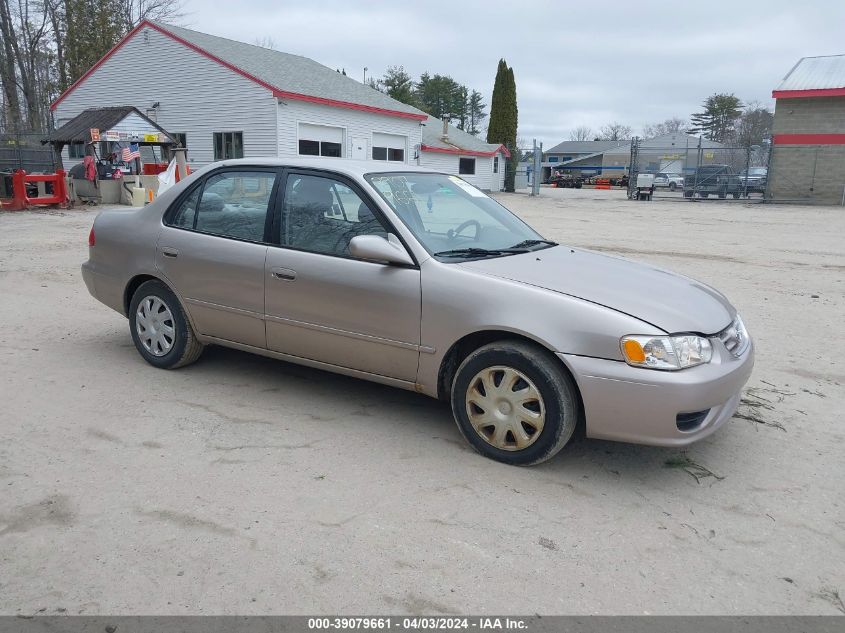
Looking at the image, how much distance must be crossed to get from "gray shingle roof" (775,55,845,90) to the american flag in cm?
2795

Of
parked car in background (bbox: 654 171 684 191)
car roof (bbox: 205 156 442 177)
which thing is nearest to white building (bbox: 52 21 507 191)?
car roof (bbox: 205 156 442 177)

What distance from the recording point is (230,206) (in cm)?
483

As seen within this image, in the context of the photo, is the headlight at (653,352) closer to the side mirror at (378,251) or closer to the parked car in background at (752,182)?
the side mirror at (378,251)

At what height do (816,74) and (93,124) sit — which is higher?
(816,74)

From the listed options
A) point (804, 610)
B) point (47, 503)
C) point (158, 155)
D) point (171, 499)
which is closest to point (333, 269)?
point (171, 499)

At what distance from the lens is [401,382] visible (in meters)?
4.11

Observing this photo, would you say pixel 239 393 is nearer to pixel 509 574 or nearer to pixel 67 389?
pixel 67 389

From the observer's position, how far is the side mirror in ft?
12.9

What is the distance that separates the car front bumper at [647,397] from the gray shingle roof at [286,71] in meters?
23.4

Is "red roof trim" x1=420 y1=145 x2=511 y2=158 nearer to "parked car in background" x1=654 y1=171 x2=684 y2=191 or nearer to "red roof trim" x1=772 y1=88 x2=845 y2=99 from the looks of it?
"parked car in background" x1=654 y1=171 x2=684 y2=191

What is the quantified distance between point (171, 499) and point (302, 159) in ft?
8.09

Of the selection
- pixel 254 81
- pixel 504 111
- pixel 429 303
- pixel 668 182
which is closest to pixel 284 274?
pixel 429 303

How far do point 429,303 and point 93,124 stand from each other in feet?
84.8

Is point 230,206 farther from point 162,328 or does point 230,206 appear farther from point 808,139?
point 808,139
